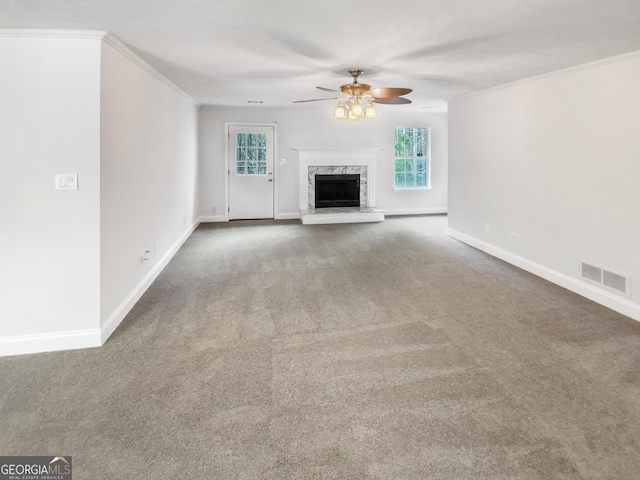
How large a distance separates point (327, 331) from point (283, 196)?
527cm

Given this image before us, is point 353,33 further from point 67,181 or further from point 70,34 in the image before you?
point 67,181

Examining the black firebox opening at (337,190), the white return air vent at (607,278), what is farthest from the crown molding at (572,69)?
the black firebox opening at (337,190)

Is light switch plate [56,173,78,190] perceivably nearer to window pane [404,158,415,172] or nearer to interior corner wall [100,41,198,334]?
interior corner wall [100,41,198,334]

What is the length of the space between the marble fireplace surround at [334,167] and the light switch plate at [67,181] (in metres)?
5.48

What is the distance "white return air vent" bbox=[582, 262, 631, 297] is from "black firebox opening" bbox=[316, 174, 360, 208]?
5053 mm

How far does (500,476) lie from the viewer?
154 centimetres

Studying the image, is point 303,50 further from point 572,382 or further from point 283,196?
point 283,196

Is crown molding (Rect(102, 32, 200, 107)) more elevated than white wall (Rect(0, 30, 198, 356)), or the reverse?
crown molding (Rect(102, 32, 200, 107))

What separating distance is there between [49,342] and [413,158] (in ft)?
25.0

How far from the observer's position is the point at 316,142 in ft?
25.7

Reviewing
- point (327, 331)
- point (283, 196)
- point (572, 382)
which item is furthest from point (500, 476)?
point (283, 196)

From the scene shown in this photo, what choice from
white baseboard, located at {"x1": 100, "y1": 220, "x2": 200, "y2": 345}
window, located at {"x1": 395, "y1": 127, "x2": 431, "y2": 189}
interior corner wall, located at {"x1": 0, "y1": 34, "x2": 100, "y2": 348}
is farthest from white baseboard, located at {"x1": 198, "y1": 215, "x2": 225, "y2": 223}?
interior corner wall, located at {"x1": 0, "y1": 34, "x2": 100, "y2": 348}

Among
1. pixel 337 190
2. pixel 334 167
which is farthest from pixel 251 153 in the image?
pixel 337 190

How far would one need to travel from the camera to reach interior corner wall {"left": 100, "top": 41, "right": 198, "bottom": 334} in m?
2.77
